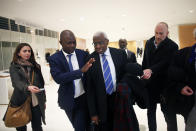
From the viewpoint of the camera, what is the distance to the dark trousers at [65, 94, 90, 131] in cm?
188

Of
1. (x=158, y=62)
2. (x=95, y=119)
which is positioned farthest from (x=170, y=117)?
(x=95, y=119)

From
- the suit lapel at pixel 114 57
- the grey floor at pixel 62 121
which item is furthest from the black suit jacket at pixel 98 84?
the grey floor at pixel 62 121

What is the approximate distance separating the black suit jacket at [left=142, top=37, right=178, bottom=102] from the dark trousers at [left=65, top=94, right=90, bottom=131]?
944 millimetres

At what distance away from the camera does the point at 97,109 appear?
1.70 m

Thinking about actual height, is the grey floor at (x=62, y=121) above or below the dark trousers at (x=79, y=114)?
below

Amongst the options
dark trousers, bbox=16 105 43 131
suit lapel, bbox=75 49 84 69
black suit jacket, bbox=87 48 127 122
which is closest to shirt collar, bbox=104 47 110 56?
black suit jacket, bbox=87 48 127 122

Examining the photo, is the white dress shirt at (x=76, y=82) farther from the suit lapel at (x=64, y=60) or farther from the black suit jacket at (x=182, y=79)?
the black suit jacket at (x=182, y=79)

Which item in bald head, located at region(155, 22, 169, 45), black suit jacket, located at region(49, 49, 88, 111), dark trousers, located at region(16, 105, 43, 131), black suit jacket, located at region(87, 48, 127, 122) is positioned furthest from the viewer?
dark trousers, located at region(16, 105, 43, 131)

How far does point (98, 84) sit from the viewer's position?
1615 mm

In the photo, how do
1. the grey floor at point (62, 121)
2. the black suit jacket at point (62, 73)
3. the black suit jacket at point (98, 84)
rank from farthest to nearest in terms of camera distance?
the grey floor at point (62, 121) < the black suit jacket at point (62, 73) < the black suit jacket at point (98, 84)

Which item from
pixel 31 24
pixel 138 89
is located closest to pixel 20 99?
pixel 138 89

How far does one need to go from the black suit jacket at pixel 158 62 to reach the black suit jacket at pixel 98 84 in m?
0.64

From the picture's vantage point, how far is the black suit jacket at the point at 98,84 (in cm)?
161

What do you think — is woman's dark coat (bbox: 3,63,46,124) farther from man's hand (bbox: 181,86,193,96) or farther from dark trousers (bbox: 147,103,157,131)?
man's hand (bbox: 181,86,193,96)
